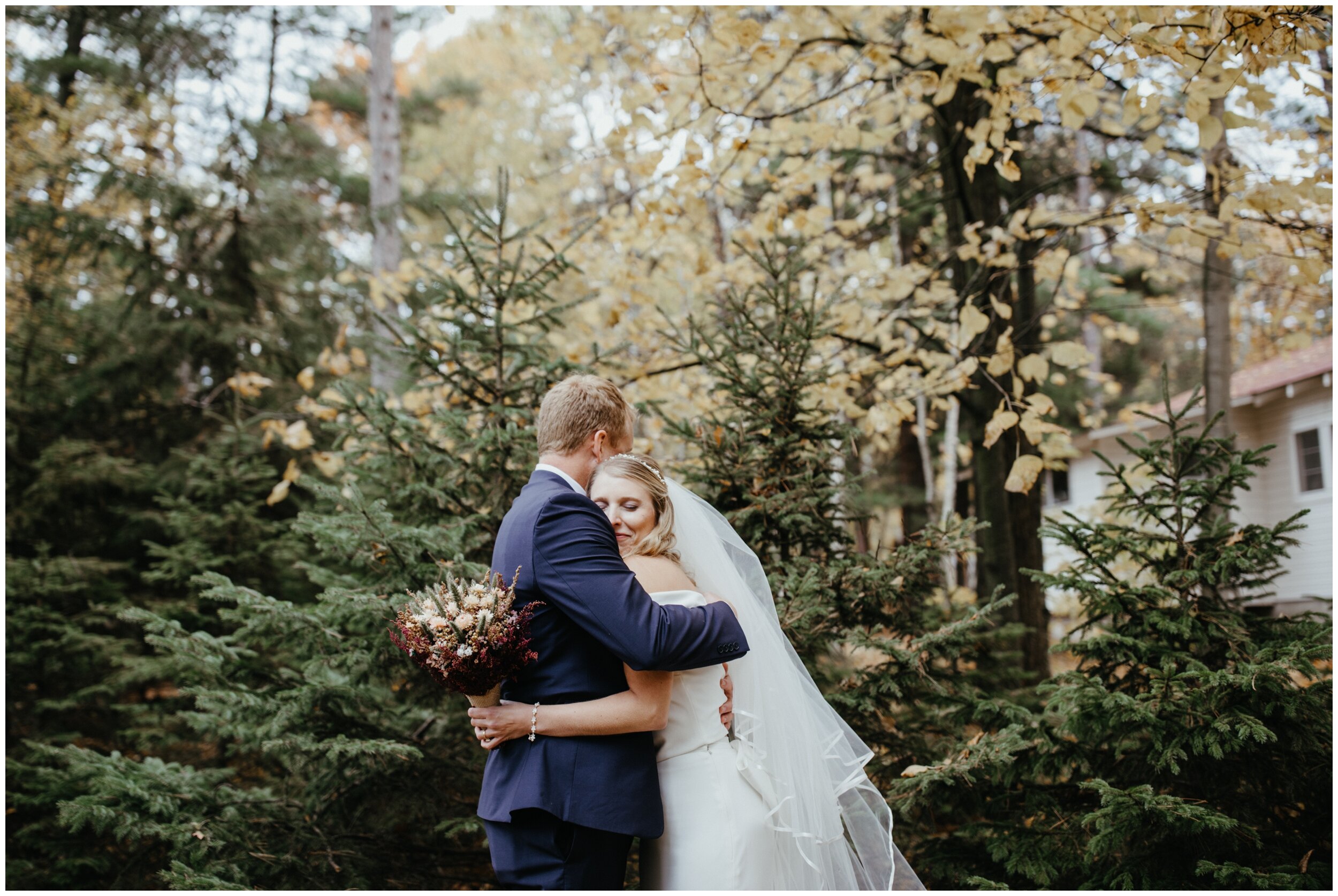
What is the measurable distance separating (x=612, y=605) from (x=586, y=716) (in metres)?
0.37

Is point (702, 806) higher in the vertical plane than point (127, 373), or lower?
lower

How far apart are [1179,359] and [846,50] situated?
23.1 meters

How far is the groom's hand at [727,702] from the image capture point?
8.67 feet

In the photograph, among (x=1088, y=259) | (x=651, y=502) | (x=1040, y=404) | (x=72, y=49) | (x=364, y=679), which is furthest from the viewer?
(x=1088, y=259)

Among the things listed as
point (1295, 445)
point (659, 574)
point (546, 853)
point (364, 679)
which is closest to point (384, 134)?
point (364, 679)

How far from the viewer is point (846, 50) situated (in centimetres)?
799

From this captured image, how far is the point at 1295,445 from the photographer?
49.2 ft

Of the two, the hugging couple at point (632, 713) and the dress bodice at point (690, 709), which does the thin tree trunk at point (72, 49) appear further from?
the dress bodice at point (690, 709)

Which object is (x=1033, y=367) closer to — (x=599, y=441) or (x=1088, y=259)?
(x=599, y=441)

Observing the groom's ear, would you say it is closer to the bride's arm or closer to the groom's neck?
the groom's neck

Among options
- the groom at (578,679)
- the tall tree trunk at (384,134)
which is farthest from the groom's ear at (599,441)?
the tall tree trunk at (384,134)

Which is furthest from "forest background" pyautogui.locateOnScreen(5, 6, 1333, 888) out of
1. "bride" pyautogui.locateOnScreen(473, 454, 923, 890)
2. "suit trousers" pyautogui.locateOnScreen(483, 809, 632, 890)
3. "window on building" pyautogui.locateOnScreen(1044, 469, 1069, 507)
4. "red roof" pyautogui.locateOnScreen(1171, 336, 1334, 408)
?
"window on building" pyautogui.locateOnScreen(1044, 469, 1069, 507)

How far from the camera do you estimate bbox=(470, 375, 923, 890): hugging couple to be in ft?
7.39

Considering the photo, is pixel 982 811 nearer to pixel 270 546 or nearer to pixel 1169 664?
pixel 1169 664
